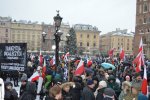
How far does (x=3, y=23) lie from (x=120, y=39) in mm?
42468

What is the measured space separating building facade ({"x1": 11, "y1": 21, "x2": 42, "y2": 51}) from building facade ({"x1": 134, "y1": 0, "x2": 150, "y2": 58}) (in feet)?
171

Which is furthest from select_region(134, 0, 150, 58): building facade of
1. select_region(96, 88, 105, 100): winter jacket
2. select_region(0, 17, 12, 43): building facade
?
select_region(96, 88, 105, 100): winter jacket

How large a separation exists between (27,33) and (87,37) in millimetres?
21681

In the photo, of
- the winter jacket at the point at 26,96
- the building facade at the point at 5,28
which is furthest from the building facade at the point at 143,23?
the winter jacket at the point at 26,96

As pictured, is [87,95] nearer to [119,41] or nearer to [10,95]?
[10,95]

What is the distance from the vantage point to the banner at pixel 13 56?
980 centimetres

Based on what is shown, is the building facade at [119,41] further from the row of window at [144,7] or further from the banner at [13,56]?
the banner at [13,56]

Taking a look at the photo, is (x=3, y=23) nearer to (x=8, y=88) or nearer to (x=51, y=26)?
(x=51, y=26)

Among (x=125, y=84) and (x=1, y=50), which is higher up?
(x=1, y=50)

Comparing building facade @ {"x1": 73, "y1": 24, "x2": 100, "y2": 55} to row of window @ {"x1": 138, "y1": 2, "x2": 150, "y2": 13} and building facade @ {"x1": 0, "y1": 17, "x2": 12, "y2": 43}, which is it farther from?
row of window @ {"x1": 138, "y1": 2, "x2": 150, "y2": 13}

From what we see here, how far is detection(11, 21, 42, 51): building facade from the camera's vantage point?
118312 mm

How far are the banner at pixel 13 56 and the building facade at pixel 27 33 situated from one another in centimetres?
10756

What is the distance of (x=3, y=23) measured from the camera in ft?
374

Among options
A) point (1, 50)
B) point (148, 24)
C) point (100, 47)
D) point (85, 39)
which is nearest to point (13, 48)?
point (1, 50)
